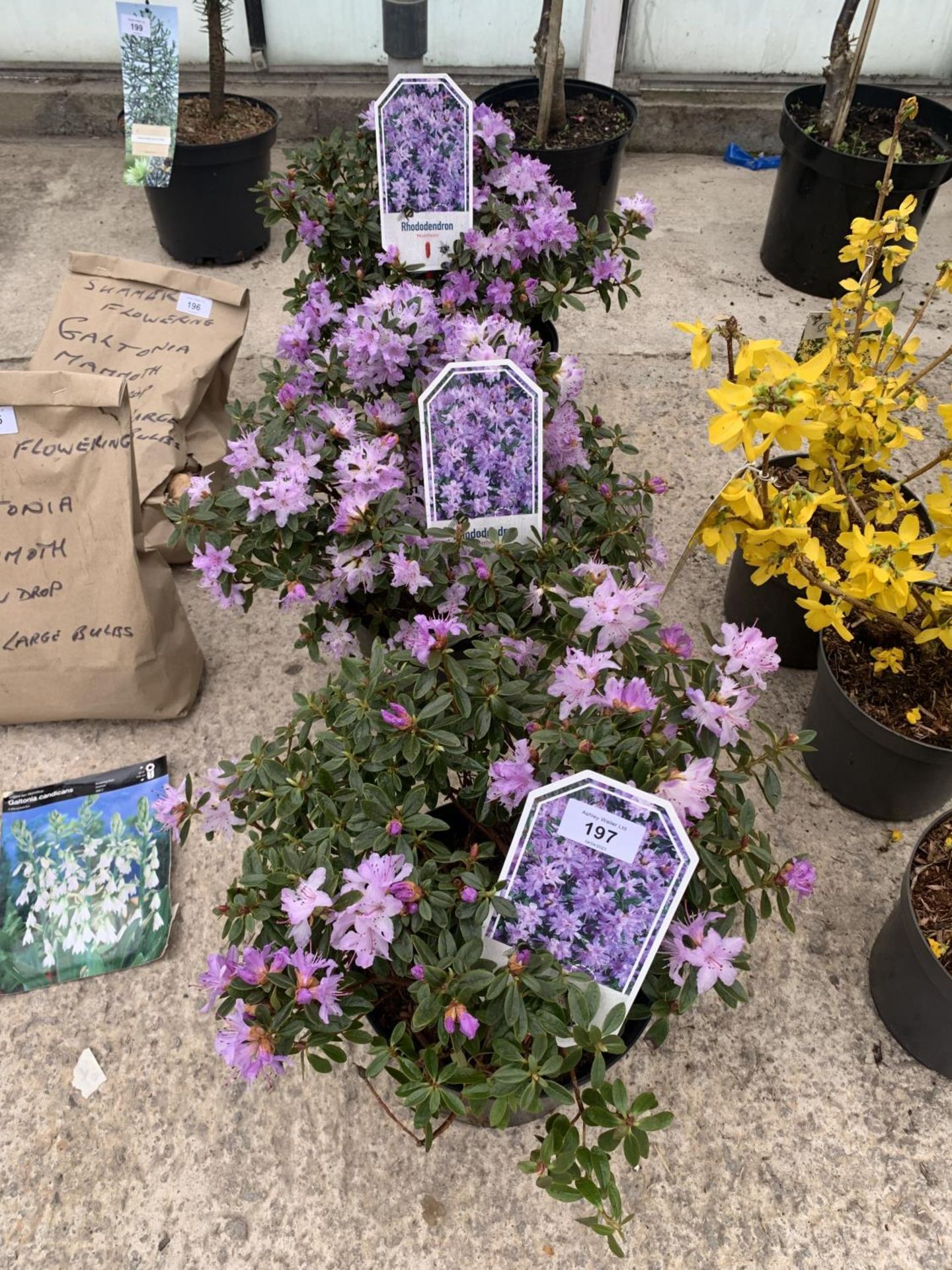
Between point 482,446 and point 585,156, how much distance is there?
1887 millimetres

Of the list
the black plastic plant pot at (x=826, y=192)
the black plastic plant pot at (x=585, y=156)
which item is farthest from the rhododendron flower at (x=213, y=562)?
the black plastic plant pot at (x=826, y=192)

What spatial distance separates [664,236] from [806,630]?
182cm

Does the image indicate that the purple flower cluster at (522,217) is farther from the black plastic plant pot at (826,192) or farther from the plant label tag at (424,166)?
the black plastic plant pot at (826,192)

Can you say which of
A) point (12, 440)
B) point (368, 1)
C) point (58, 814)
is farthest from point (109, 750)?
point (368, 1)

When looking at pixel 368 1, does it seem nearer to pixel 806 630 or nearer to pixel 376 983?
pixel 806 630

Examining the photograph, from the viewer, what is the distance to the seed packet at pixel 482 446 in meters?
1.12

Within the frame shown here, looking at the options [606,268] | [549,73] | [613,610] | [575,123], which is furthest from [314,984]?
[575,123]

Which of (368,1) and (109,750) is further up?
(368,1)

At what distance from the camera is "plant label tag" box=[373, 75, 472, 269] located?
146 cm

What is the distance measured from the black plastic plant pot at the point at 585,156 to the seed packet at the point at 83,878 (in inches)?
76.4

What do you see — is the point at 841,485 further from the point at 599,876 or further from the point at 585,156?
the point at 585,156

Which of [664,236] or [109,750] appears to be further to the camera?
[664,236]

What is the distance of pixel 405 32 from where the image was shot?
2678 millimetres

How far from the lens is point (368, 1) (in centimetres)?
331
